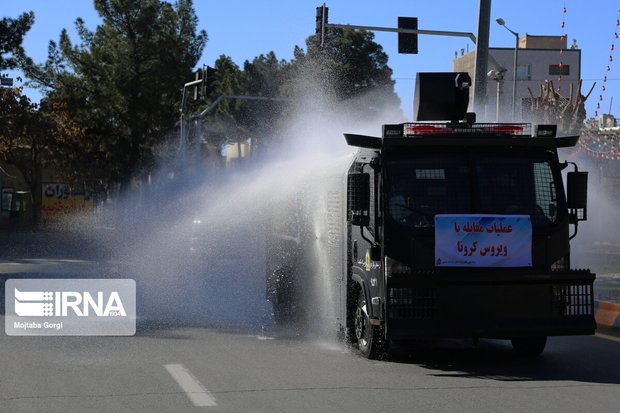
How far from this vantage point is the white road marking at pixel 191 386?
7520mm

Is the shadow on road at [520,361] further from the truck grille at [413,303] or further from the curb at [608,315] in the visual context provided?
the curb at [608,315]

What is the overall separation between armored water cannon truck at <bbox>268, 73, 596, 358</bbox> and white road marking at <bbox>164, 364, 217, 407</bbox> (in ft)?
6.15

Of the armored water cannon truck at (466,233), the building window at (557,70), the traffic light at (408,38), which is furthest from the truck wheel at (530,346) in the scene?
the building window at (557,70)

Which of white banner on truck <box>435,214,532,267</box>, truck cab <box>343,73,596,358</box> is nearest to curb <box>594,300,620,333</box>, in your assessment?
truck cab <box>343,73,596,358</box>

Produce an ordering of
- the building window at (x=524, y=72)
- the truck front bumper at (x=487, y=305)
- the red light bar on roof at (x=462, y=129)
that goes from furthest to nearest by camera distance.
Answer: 1. the building window at (x=524, y=72)
2. the red light bar on roof at (x=462, y=129)
3. the truck front bumper at (x=487, y=305)

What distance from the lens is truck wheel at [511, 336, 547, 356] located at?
10.1 m

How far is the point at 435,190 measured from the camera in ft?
29.9

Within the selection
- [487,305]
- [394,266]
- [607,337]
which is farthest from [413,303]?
[607,337]

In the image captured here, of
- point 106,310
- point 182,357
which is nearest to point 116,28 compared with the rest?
point 106,310

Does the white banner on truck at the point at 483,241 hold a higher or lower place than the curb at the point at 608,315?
higher

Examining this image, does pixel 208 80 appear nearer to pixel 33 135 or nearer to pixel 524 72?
pixel 33 135

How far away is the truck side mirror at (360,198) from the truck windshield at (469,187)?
221 mm

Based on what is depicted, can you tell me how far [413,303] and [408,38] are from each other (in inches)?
517

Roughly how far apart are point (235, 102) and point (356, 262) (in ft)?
203
